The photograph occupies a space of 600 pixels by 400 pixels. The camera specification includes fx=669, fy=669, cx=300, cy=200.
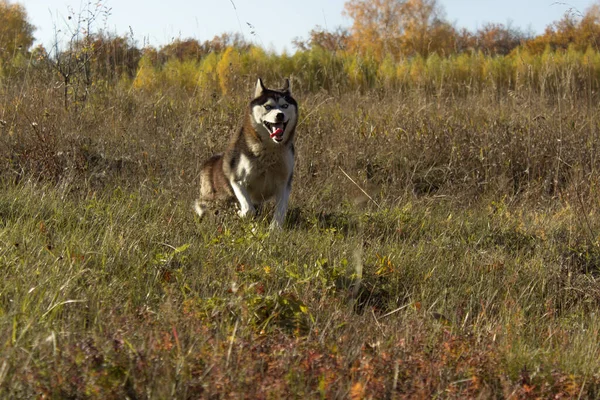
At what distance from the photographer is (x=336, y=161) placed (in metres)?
7.04

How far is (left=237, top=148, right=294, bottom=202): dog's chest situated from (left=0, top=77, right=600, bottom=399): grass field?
0.26 meters

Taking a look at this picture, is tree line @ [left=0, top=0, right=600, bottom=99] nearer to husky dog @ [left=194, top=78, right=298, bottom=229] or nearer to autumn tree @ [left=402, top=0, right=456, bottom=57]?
husky dog @ [left=194, top=78, right=298, bottom=229]

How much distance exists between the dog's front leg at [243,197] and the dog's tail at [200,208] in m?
0.30

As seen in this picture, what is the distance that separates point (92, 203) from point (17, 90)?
12.3 ft

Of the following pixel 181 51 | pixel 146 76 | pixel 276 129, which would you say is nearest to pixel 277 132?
pixel 276 129

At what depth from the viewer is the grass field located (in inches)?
95.7

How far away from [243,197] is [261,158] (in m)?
0.38

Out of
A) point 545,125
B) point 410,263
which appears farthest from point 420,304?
point 545,125

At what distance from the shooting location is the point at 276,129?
18.7 ft

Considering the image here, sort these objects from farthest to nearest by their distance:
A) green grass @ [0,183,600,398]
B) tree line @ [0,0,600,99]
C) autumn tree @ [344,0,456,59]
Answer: autumn tree @ [344,0,456,59], tree line @ [0,0,600,99], green grass @ [0,183,600,398]

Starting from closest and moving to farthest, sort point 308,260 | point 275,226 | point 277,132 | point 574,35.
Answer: point 308,260 → point 275,226 → point 277,132 → point 574,35

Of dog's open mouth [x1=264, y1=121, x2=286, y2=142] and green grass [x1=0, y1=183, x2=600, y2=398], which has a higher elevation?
dog's open mouth [x1=264, y1=121, x2=286, y2=142]

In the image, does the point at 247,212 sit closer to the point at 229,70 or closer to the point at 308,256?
the point at 308,256

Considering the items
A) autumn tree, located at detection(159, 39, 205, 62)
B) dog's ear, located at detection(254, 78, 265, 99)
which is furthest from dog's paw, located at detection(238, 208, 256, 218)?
autumn tree, located at detection(159, 39, 205, 62)
